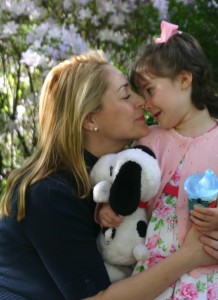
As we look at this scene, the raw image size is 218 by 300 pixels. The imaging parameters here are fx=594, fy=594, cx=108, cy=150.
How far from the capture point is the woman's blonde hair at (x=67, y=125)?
2.45m

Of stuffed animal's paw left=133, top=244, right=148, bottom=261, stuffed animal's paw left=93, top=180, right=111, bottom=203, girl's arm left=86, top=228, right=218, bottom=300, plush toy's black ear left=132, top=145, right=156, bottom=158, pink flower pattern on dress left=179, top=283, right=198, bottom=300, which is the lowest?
pink flower pattern on dress left=179, top=283, right=198, bottom=300

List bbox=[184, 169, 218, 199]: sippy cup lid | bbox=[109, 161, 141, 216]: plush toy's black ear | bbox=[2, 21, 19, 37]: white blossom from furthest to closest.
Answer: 1. bbox=[2, 21, 19, 37]: white blossom
2. bbox=[109, 161, 141, 216]: plush toy's black ear
3. bbox=[184, 169, 218, 199]: sippy cup lid

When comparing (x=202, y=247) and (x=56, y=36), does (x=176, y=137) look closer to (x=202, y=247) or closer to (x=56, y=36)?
(x=202, y=247)

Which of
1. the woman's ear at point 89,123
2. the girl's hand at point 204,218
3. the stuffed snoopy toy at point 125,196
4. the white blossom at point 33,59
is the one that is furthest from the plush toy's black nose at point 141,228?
the white blossom at point 33,59

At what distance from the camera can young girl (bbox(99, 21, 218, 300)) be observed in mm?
2355

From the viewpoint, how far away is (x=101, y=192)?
7.59 ft

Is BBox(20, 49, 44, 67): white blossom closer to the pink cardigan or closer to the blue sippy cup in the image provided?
the pink cardigan

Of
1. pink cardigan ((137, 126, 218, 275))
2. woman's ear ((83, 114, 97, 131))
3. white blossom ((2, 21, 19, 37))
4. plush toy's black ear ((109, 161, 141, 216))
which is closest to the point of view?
plush toy's black ear ((109, 161, 141, 216))

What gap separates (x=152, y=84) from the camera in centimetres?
261

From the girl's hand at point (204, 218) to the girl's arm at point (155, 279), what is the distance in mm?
104

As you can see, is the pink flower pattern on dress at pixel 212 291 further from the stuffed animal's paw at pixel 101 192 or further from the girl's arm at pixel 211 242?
the stuffed animal's paw at pixel 101 192

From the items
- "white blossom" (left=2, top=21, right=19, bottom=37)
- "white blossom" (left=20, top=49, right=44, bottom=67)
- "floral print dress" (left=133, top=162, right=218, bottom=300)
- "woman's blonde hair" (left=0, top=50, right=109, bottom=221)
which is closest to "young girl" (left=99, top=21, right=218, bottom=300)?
"floral print dress" (left=133, top=162, right=218, bottom=300)

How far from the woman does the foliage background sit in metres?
1.30

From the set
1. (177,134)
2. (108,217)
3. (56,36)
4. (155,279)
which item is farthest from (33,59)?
(155,279)
